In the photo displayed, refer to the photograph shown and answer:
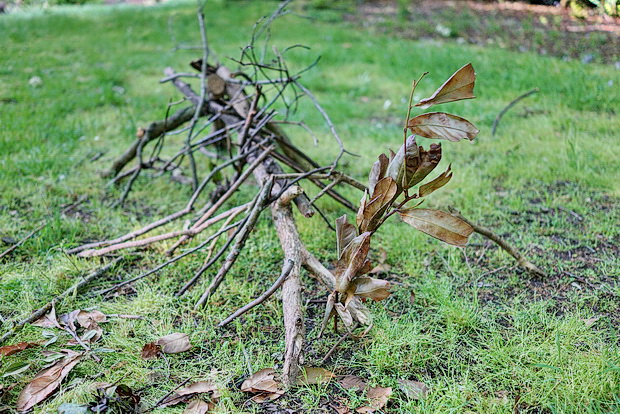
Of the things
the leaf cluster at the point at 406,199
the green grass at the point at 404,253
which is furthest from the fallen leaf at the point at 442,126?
the green grass at the point at 404,253

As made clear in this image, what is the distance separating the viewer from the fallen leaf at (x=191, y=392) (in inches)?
61.6

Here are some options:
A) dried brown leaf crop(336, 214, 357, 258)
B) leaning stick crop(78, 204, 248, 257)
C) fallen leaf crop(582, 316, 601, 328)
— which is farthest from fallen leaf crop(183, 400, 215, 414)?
fallen leaf crop(582, 316, 601, 328)

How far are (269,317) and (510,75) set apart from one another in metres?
4.17

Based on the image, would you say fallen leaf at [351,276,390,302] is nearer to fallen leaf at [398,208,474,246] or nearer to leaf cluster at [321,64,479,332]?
leaf cluster at [321,64,479,332]

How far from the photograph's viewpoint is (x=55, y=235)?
2.58 m

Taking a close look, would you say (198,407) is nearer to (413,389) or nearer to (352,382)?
(352,382)

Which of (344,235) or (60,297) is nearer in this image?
(344,235)

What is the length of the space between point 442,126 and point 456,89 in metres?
0.12

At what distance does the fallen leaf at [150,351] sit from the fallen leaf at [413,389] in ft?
2.78

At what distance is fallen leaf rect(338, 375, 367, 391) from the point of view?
1.64m

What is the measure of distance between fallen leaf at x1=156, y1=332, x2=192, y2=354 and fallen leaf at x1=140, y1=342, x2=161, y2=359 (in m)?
0.02

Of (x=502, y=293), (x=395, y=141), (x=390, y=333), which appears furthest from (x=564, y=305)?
(x=395, y=141)

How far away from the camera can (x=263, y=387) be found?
1598 mm

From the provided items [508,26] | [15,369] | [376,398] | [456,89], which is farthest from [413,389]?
[508,26]
